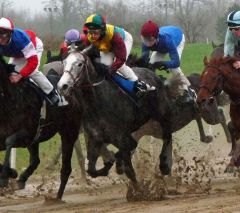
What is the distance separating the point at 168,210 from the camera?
6121 millimetres

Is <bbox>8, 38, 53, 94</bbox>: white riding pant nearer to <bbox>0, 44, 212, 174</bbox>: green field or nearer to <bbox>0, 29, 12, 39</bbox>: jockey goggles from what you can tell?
<bbox>0, 29, 12, 39</bbox>: jockey goggles

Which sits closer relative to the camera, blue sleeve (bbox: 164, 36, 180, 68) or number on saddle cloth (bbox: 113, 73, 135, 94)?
number on saddle cloth (bbox: 113, 73, 135, 94)

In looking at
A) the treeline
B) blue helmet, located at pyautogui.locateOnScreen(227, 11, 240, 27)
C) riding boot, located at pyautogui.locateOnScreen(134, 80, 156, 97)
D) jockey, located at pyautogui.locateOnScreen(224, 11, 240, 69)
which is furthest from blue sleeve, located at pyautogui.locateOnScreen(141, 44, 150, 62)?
the treeline

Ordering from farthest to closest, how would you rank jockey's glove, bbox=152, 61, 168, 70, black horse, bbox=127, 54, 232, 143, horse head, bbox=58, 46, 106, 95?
black horse, bbox=127, 54, 232, 143
jockey's glove, bbox=152, 61, 168, 70
horse head, bbox=58, 46, 106, 95

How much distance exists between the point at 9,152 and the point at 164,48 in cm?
306

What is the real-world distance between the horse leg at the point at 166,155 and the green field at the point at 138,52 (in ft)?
7.05

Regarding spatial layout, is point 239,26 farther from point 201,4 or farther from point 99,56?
point 201,4

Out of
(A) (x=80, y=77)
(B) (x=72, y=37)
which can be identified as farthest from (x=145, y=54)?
(A) (x=80, y=77)

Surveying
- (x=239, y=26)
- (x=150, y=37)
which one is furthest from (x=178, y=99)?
(x=239, y=26)

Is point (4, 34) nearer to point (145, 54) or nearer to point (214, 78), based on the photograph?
point (214, 78)

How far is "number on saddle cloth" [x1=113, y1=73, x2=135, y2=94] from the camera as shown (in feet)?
25.7

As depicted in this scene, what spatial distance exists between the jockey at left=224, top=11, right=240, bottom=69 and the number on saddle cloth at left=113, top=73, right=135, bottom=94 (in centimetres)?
128

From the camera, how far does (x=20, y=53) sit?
24.1ft

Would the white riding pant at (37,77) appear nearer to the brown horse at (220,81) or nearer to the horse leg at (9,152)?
the horse leg at (9,152)
